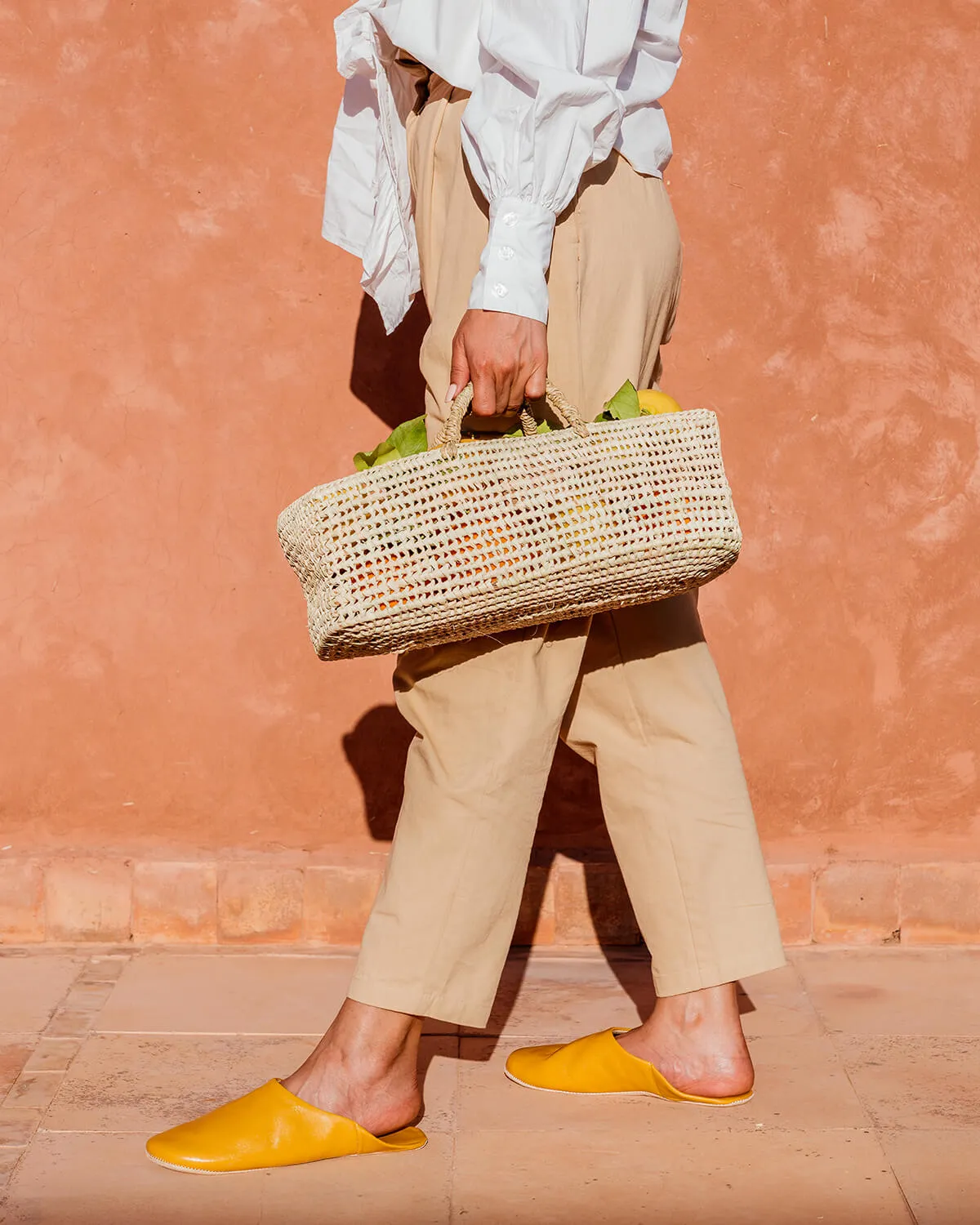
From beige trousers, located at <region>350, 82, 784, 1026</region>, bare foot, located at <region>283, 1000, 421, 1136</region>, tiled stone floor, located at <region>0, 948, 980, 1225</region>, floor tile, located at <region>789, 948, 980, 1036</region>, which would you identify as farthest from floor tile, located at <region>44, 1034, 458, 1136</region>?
floor tile, located at <region>789, 948, 980, 1036</region>

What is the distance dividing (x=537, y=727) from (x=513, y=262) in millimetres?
674

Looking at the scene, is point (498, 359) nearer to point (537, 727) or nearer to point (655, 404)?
point (655, 404)

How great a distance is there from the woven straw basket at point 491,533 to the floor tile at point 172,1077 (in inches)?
31.2

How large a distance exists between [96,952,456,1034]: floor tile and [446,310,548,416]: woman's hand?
1190 mm

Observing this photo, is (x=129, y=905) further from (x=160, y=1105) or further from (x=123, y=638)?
(x=160, y=1105)

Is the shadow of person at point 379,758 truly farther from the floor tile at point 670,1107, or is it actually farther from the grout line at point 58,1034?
the floor tile at point 670,1107

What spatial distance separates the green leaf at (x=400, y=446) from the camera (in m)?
2.31

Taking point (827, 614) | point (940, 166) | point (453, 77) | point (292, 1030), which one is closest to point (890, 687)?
point (827, 614)

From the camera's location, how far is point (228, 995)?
298cm

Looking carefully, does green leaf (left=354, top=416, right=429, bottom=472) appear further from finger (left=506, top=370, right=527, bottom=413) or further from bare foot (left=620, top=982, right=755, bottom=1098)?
bare foot (left=620, top=982, right=755, bottom=1098)

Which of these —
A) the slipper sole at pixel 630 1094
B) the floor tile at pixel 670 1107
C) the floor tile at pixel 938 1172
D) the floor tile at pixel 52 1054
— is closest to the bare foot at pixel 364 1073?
the floor tile at pixel 670 1107

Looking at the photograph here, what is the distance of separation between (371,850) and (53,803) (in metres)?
0.66

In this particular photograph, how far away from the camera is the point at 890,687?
3.35 m

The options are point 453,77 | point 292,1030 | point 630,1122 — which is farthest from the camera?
point 292,1030
